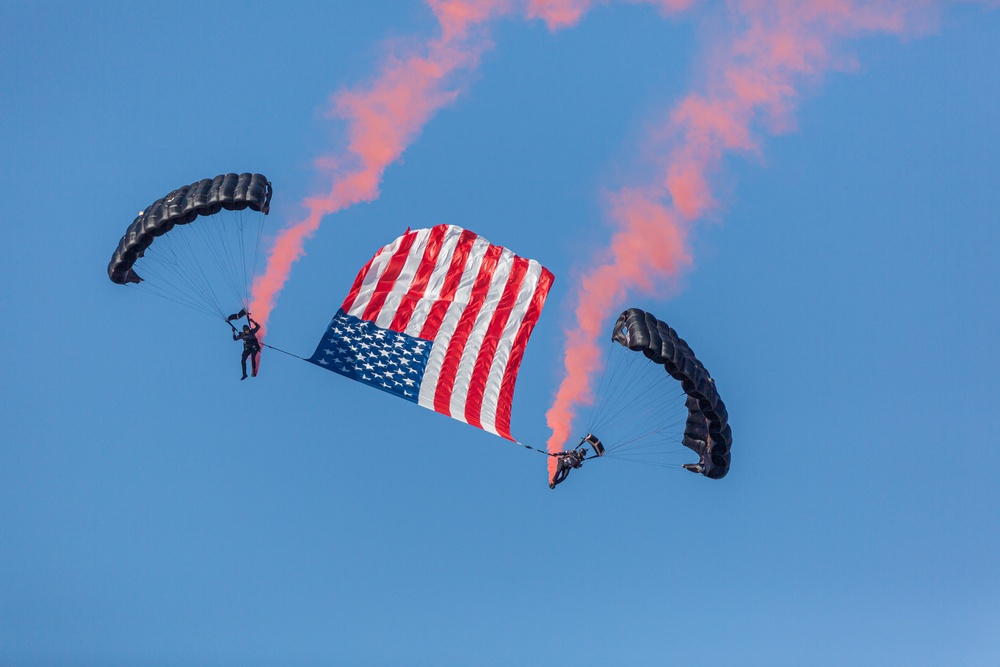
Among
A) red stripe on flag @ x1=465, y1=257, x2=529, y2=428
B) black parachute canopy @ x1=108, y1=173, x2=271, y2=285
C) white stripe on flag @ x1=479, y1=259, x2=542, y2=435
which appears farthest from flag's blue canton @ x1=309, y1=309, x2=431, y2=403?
black parachute canopy @ x1=108, y1=173, x2=271, y2=285

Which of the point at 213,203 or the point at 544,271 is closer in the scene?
the point at 213,203

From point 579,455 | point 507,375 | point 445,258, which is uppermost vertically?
point 445,258

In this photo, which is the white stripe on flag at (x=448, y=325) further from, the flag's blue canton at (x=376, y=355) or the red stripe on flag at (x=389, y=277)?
the red stripe on flag at (x=389, y=277)

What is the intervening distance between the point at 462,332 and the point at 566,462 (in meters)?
3.57

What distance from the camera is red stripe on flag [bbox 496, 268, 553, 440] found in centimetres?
2416

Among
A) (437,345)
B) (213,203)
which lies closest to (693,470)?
(437,345)

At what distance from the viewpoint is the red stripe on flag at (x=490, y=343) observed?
24125mm

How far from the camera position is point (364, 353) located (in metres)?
24.4

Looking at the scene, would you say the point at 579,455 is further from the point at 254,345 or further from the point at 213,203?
the point at 213,203

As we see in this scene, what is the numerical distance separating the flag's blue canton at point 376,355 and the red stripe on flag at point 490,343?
115 cm

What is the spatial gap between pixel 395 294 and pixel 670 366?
6.08 meters

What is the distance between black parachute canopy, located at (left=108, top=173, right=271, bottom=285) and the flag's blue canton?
305 cm

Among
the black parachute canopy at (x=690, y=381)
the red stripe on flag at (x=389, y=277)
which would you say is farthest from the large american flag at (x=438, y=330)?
the black parachute canopy at (x=690, y=381)

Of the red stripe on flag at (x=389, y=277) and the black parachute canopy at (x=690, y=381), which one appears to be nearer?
the black parachute canopy at (x=690, y=381)
